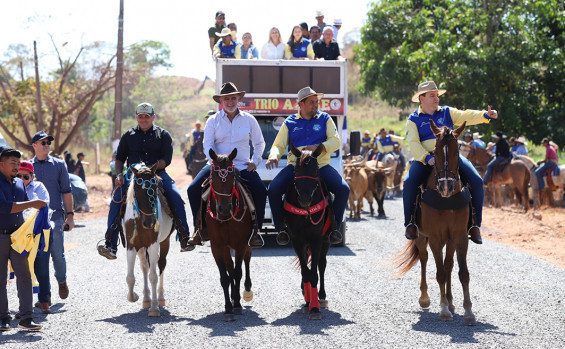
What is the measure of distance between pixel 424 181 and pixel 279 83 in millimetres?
7297

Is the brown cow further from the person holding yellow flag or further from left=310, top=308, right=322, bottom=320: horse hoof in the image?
the person holding yellow flag

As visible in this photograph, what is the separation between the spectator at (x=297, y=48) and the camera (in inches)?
699

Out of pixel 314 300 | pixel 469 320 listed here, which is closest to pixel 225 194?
pixel 314 300

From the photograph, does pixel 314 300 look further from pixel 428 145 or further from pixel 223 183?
pixel 428 145

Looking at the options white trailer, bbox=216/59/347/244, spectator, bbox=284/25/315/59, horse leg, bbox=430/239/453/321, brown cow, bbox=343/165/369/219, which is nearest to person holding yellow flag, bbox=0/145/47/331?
horse leg, bbox=430/239/453/321

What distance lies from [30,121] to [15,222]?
109ft

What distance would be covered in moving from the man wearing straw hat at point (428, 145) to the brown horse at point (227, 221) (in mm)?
1995

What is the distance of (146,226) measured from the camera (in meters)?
9.33

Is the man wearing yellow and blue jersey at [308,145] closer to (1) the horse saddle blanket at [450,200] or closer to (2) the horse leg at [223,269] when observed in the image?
(2) the horse leg at [223,269]

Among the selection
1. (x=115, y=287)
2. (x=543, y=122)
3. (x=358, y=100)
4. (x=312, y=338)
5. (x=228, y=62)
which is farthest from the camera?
(x=358, y=100)

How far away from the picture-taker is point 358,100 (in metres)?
90.7

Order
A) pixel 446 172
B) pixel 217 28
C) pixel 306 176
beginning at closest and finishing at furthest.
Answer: pixel 446 172 < pixel 306 176 < pixel 217 28

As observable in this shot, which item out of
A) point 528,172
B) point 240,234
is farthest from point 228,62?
point 528,172

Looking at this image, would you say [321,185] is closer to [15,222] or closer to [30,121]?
[15,222]
